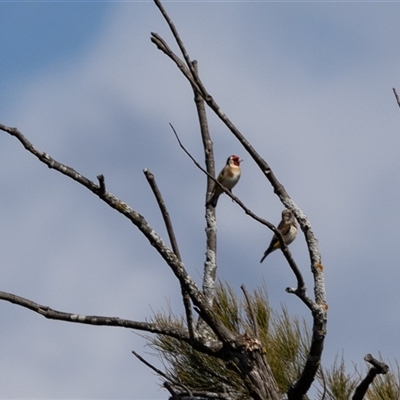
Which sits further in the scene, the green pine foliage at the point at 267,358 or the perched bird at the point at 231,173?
the perched bird at the point at 231,173

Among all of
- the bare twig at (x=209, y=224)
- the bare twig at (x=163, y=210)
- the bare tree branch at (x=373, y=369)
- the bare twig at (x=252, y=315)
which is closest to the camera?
the bare tree branch at (x=373, y=369)


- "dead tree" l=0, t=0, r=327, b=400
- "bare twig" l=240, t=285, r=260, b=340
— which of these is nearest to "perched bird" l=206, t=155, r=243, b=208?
"bare twig" l=240, t=285, r=260, b=340

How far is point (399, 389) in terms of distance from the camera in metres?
4.19

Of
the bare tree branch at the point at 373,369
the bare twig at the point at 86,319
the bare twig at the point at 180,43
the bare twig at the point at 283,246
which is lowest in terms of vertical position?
the bare tree branch at the point at 373,369

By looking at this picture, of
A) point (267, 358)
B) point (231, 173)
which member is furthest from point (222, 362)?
point (231, 173)

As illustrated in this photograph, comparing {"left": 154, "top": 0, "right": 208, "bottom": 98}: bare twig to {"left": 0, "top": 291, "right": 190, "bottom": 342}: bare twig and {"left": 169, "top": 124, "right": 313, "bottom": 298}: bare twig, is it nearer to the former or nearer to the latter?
{"left": 169, "top": 124, "right": 313, "bottom": 298}: bare twig

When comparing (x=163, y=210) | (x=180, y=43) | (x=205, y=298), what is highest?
(x=180, y=43)

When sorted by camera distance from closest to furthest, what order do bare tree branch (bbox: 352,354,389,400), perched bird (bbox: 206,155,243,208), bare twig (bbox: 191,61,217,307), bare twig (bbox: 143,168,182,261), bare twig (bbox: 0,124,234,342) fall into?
bare tree branch (bbox: 352,354,389,400) < bare twig (bbox: 0,124,234,342) < bare twig (bbox: 143,168,182,261) < bare twig (bbox: 191,61,217,307) < perched bird (bbox: 206,155,243,208)

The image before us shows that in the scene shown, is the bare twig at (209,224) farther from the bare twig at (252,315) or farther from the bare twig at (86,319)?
the bare twig at (86,319)

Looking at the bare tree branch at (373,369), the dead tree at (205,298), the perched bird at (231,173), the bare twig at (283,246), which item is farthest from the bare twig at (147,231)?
the perched bird at (231,173)

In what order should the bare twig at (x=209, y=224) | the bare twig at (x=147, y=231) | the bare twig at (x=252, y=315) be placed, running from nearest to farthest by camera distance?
the bare twig at (x=147, y=231), the bare twig at (x=252, y=315), the bare twig at (x=209, y=224)

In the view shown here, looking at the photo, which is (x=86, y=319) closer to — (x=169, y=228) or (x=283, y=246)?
(x=169, y=228)

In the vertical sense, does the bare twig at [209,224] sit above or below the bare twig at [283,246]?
above

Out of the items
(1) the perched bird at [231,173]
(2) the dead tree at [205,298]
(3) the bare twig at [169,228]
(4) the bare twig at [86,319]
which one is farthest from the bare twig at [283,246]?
(1) the perched bird at [231,173]
